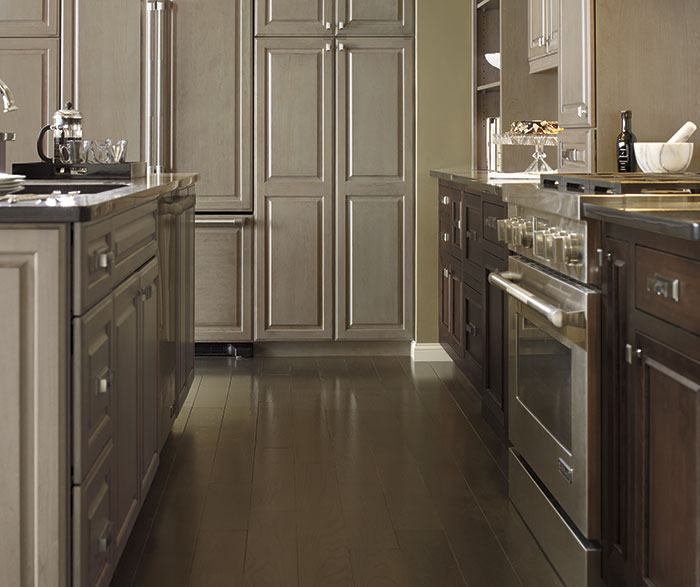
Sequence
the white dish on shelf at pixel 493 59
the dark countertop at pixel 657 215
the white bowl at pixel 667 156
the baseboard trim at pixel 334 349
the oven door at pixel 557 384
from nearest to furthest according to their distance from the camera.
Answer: the dark countertop at pixel 657 215 → the oven door at pixel 557 384 → the white bowl at pixel 667 156 → the white dish on shelf at pixel 493 59 → the baseboard trim at pixel 334 349

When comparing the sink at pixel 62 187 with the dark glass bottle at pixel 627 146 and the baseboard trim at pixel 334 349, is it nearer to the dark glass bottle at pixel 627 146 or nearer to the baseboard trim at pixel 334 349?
the dark glass bottle at pixel 627 146

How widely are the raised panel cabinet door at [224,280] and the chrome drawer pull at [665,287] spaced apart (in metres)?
3.48

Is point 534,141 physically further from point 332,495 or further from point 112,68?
point 112,68

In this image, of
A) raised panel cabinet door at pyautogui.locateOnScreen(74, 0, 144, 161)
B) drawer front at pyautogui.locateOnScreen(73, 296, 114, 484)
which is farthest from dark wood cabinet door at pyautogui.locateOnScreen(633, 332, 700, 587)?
raised panel cabinet door at pyautogui.locateOnScreen(74, 0, 144, 161)

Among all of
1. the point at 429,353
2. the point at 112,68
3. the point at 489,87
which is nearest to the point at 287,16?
the point at 112,68

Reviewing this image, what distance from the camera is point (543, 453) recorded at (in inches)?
97.3

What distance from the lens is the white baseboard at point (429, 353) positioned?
16.8 feet

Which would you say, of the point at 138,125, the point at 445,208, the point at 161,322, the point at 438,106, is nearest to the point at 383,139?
the point at 438,106

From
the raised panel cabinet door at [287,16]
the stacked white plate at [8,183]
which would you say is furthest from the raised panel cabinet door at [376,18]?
the stacked white plate at [8,183]

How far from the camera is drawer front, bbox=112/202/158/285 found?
2.21 m

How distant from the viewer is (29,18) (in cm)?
496

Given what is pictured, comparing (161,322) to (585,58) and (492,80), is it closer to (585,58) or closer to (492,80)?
(585,58)

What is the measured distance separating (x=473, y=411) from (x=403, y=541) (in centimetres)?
145

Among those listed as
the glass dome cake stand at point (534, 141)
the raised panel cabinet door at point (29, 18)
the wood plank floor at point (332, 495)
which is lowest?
the wood plank floor at point (332, 495)
